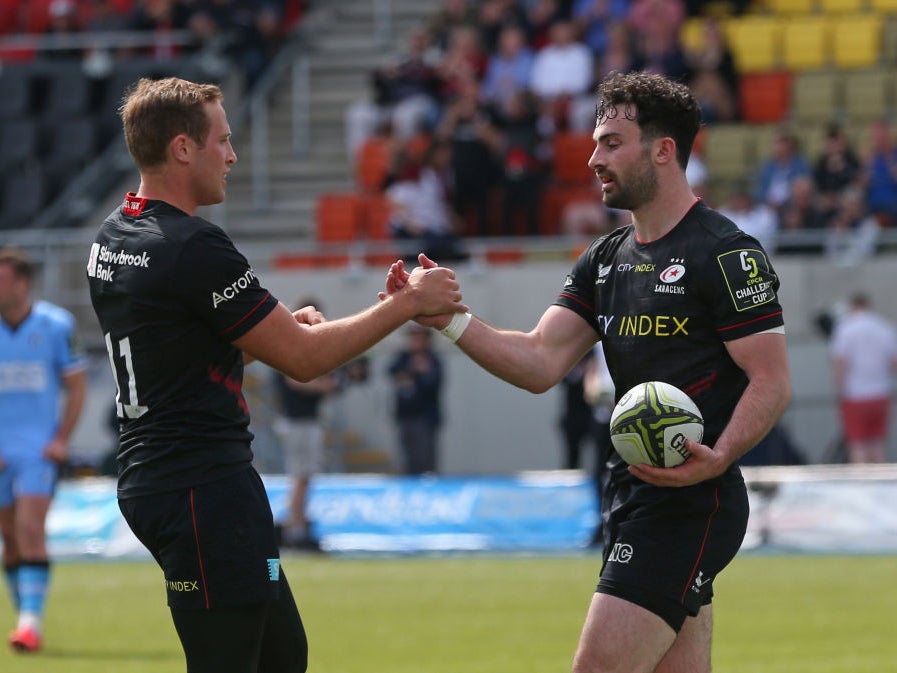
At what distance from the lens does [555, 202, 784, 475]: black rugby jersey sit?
6.12m

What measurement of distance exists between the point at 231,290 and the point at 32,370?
22.4ft

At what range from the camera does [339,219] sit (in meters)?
22.9

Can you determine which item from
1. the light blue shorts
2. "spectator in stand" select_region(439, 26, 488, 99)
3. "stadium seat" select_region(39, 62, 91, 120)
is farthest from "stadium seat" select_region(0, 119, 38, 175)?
the light blue shorts

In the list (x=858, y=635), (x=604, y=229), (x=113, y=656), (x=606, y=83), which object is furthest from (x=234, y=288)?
(x=604, y=229)

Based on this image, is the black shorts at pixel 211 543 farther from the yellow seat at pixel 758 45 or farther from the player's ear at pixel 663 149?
the yellow seat at pixel 758 45

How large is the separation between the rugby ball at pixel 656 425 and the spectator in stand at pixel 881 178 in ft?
48.6

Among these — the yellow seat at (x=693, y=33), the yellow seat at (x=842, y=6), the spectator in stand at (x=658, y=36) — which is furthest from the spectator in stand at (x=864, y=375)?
the yellow seat at (x=842, y=6)

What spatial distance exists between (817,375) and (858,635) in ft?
30.7

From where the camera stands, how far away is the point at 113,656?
10961mm

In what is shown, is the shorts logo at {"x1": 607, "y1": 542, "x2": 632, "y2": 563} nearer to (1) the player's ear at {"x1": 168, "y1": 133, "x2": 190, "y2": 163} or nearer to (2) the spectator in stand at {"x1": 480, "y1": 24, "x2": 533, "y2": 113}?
(1) the player's ear at {"x1": 168, "y1": 133, "x2": 190, "y2": 163}

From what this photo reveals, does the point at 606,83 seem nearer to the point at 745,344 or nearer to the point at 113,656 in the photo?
the point at 745,344

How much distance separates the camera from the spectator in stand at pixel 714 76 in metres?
21.7

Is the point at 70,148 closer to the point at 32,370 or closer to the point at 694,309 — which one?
the point at 32,370

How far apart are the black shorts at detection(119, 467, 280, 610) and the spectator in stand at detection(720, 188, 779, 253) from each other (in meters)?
14.5
